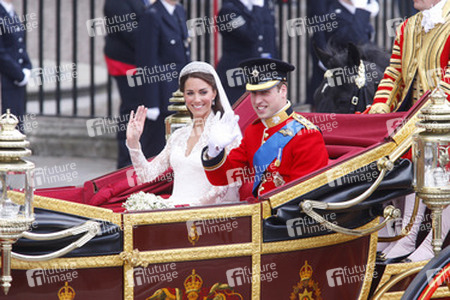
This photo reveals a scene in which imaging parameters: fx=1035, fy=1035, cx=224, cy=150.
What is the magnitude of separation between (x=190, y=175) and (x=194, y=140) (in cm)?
17

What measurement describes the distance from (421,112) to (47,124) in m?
5.42

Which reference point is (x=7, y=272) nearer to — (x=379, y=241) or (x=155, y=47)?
(x=379, y=241)

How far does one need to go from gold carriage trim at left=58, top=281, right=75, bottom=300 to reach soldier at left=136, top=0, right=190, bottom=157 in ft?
12.8

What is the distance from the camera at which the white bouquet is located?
4543 millimetres

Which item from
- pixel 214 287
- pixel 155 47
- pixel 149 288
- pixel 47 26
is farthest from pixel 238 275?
pixel 47 26

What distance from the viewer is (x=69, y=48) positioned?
476 inches

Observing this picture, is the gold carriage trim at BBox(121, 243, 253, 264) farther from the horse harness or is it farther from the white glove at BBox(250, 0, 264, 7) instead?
the white glove at BBox(250, 0, 264, 7)

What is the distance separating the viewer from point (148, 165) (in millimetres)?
4879

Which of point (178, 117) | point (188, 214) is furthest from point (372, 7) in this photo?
point (188, 214)

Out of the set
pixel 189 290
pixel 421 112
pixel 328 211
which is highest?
pixel 421 112

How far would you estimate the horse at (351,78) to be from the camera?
5762 mm

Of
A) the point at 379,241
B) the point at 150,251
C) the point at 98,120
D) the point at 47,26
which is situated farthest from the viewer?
the point at 47,26

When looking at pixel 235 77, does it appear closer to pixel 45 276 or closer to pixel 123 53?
pixel 123 53

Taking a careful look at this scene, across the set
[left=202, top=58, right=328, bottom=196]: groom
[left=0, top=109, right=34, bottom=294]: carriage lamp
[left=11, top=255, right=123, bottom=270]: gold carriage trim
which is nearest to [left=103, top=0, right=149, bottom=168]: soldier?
[left=202, top=58, right=328, bottom=196]: groom
